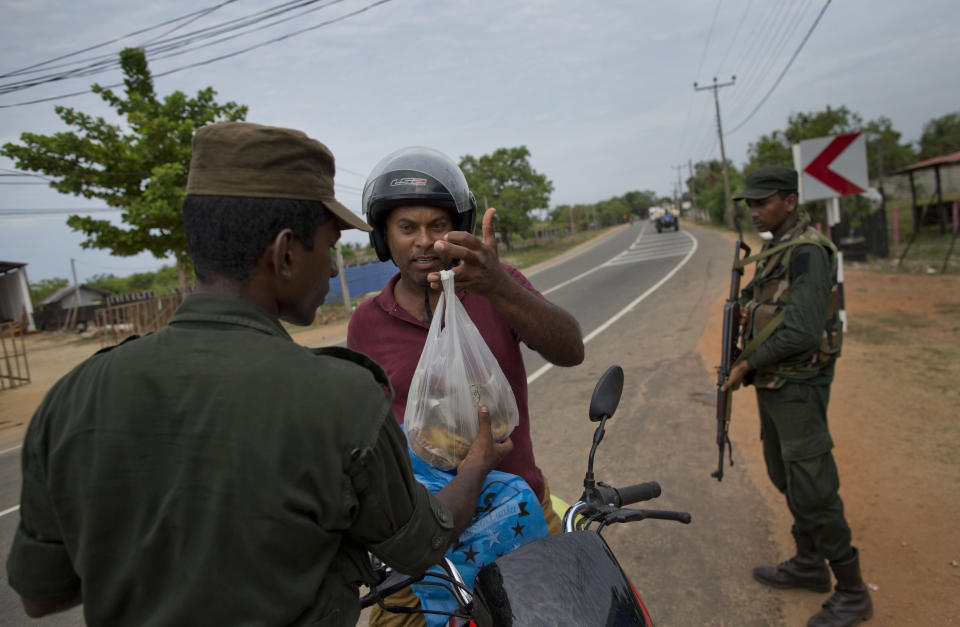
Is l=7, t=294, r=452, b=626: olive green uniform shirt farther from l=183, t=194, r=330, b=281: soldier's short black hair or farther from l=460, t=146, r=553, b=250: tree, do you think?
l=460, t=146, r=553, b=250: tree

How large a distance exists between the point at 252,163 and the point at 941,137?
47859mm

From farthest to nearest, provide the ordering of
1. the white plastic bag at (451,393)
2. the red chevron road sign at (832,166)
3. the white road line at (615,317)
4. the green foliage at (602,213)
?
the green foliage at (602,213), the white road line at (615,317), the red chevron road sign at (832,166), the white plastic bag at (451,393)

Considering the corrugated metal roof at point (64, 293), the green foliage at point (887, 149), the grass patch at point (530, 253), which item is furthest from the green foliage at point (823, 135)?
the corrugated metal roof at point (64, 293)

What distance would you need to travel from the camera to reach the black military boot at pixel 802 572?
112 inches

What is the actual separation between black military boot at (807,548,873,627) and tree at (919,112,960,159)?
4317 cm

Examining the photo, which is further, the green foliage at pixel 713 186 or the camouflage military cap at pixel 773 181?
the green foliage at pixel 713 186

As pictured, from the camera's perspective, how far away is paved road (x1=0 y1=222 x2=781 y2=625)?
2.89m

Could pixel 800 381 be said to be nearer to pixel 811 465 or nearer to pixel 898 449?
pixel 811 465

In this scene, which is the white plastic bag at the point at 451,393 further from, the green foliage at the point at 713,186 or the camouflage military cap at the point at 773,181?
the green foliage at the point at 713,186

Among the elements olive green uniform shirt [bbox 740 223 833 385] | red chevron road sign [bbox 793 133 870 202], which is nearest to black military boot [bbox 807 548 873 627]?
olive green uniform shirt [bbox 740 223 833 385]

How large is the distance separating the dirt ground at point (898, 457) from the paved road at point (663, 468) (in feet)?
0.74

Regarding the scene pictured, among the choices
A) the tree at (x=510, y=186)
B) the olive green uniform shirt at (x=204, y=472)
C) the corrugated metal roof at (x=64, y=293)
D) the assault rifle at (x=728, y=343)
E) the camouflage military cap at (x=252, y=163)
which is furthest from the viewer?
the tree at (x=510, y=186)

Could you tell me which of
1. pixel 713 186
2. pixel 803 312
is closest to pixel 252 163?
pixel 803 312

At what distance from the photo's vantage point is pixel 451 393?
157cm
